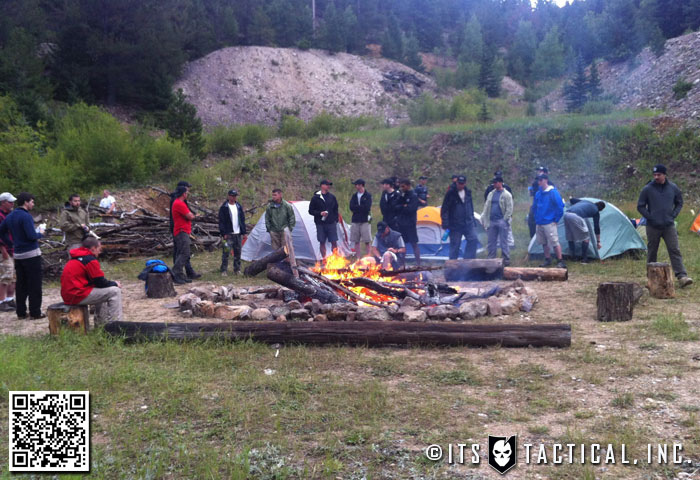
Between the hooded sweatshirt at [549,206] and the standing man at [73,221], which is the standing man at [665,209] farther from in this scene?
the standing man at [73,221]

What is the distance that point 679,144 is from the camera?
21984 mm

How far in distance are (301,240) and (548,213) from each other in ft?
17.8

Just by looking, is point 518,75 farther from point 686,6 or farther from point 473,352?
point 473,352

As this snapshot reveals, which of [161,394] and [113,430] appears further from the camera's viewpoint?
[161,394]

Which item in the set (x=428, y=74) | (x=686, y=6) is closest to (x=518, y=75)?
(x=428, y=74)

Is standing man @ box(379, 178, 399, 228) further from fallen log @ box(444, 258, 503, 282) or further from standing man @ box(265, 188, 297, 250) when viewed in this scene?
standing man @ box(265, 188, 297, 250)

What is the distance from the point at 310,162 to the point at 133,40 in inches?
893

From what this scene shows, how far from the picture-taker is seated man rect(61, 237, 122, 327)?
22.5ft

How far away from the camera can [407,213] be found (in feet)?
36.9

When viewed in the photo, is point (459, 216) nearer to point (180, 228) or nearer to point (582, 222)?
point (582, 222)

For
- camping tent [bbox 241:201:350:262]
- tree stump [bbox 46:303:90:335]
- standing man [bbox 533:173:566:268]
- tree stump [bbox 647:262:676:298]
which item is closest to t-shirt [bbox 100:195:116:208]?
camping tent [bbox 241:201:350:262]

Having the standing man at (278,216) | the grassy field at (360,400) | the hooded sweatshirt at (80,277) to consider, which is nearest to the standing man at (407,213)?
the standing man at (278,216)

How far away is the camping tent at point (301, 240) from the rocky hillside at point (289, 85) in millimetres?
28875

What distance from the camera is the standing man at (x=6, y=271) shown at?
333 inches
